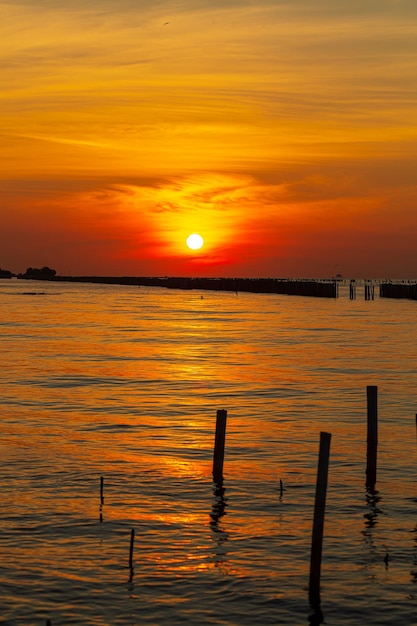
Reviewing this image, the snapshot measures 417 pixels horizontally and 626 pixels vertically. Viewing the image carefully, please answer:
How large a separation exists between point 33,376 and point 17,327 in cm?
3794

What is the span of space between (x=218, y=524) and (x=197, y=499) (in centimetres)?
194

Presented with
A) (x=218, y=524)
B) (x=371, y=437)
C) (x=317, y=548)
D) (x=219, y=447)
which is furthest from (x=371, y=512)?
(x=317, y=548)

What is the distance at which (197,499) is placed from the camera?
20281 mm

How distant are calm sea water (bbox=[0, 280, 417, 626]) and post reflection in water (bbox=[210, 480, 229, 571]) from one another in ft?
Result: 0.13

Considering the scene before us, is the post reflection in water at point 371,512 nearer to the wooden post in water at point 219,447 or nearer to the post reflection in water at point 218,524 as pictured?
the post reflection in water at point 218,524

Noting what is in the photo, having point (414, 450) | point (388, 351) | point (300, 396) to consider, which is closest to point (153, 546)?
point (414, 450)

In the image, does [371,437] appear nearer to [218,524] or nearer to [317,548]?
[218,524]

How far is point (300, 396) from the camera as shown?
3753 cm

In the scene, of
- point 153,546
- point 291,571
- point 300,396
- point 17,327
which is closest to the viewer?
point 291,571

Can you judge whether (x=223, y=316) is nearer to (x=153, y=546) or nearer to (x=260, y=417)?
(x=260, y=417)

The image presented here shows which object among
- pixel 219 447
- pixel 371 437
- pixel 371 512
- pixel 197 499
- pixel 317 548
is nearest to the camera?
pixel 317 548

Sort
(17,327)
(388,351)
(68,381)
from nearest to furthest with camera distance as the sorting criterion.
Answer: (68,381), (388,351), (17,327)

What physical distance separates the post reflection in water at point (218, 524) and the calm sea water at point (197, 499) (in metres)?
0.04

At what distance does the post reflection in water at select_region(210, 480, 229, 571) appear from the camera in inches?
645
